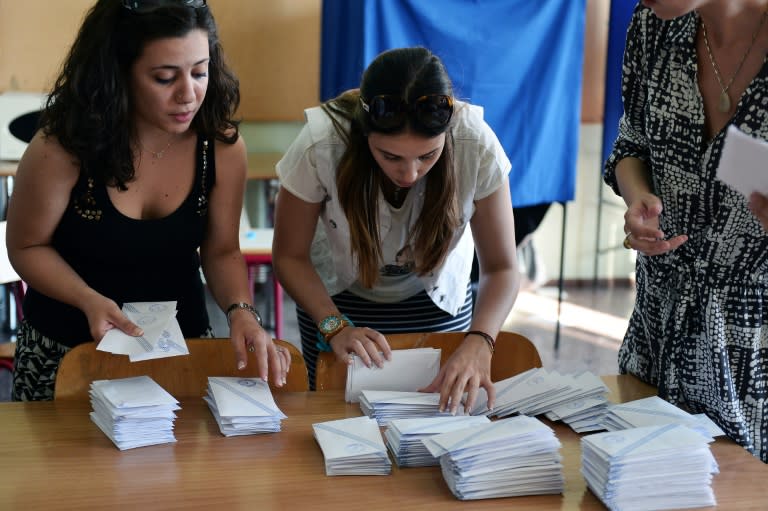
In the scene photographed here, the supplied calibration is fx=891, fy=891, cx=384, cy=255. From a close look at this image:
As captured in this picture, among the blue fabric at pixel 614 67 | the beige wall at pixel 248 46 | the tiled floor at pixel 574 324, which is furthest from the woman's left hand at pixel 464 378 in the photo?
the beige wall at pixel 248 46

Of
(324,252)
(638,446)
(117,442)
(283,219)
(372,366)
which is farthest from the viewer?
(324,252)

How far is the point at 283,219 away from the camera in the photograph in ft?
6.73

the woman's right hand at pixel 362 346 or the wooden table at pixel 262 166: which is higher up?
the woman's right hand at pixel 362 346

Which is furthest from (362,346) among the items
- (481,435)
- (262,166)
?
(262,166)

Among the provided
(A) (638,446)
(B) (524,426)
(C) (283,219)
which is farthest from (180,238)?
(A) (638,446)

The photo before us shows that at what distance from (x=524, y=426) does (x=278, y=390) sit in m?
0.63

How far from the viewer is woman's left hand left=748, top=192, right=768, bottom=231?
4.74ft

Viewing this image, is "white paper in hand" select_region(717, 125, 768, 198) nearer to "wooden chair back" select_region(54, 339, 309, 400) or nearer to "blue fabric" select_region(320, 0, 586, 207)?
"wooden chair back" select_region(54, 339, 309, 400)

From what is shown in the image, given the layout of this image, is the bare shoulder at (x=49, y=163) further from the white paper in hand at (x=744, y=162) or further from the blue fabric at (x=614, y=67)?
the blue fabric at (x=614, y=67)

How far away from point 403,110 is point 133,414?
778 mm

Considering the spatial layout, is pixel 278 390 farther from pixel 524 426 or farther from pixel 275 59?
pixel 275 59

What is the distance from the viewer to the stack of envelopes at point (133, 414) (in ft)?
5.44

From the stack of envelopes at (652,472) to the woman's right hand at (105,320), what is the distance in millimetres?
913

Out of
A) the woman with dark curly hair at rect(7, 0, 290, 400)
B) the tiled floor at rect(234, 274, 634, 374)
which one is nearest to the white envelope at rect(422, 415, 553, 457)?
the woman with dark curly hair at rect(7, 0, 290, 400)
